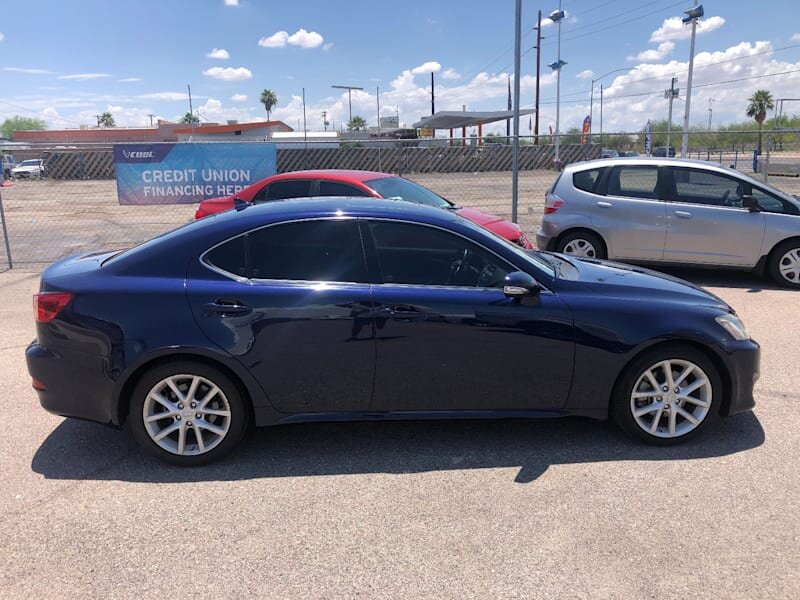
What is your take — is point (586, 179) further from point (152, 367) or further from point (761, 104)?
point (761, 104)

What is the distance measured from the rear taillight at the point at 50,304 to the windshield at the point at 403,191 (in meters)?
5.23

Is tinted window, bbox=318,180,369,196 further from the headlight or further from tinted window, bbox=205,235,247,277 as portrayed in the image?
the headlight

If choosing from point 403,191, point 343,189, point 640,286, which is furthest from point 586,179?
point 640,286

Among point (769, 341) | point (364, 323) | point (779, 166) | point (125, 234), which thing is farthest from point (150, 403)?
point (779, 166)

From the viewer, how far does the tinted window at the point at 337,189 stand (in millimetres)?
8578

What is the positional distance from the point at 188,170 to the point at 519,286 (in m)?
9.33

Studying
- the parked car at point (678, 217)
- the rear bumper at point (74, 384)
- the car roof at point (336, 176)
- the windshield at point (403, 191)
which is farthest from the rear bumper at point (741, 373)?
the car roof at point (336, 176)

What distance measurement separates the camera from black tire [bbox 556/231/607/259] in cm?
888

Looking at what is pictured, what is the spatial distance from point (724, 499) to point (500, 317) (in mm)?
1508

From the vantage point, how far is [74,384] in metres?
3.75

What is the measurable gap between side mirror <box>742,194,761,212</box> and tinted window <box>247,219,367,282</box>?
642 centimetres

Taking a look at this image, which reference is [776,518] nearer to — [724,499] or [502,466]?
[724,499]

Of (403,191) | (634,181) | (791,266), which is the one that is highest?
(634,181)

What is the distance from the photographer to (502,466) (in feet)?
12.4
